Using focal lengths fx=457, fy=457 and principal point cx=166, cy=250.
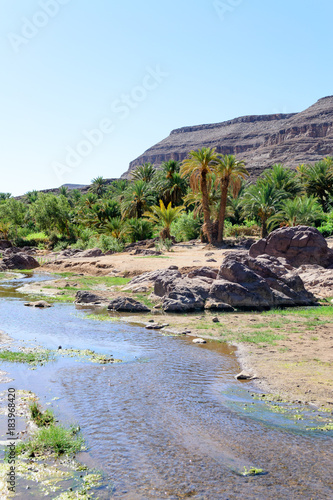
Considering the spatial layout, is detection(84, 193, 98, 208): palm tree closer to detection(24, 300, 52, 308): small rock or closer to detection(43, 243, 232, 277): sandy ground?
detection(43, 243, 232, 277): sandy ground

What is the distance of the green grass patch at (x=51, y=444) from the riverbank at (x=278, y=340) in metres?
3.11

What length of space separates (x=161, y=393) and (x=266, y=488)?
278cm

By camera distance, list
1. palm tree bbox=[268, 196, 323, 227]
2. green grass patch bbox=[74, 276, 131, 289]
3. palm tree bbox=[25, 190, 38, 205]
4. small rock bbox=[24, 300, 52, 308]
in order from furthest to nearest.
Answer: palm tree bbox=[25, 190, 38, 205], palm tree bbox=[268, 196, 323, 227], green grass patch bbox=[74, 276, 131, 289], small rock bbox=[24, 300, 52, 308]

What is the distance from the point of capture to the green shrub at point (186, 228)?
42.8 m

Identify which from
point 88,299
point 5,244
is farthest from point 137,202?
point 88,299

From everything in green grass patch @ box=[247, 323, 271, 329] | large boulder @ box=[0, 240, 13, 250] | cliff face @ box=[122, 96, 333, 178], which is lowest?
green grass patch @ box=[247, 323, 271, 329]

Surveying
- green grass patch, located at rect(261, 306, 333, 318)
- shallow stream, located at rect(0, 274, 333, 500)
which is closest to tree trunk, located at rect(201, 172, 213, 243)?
green grass patch, located at rect(261, 306, 333, 318)

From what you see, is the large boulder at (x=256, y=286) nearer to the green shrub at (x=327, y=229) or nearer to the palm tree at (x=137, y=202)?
the green shrub at (x=327, y=229)

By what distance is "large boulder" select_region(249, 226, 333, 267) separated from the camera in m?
21.2

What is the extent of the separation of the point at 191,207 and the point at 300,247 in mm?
36903

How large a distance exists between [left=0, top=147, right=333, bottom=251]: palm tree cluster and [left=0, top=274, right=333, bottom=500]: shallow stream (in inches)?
1080

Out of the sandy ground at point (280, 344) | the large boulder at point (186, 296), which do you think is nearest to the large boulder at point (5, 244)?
the sandy ground at point (280, 344)

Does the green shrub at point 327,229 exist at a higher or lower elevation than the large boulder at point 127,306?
higher

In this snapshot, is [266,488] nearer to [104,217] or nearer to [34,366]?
[34,366]
